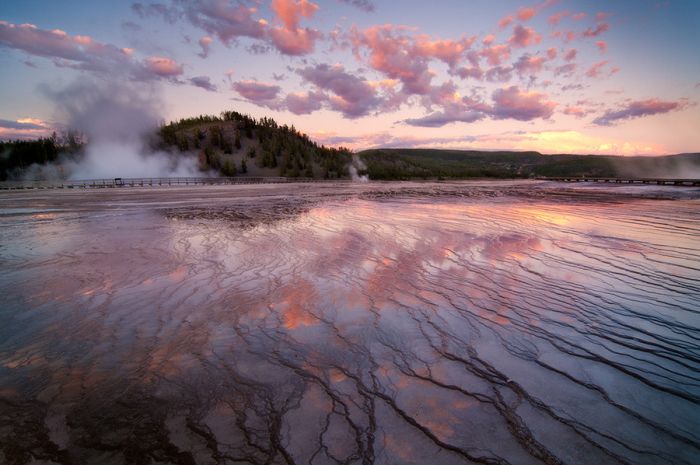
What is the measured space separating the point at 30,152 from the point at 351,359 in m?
151

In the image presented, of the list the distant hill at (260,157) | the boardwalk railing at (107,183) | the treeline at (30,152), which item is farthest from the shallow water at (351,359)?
the treeline at (30,152)

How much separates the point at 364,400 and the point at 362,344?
1.09 metres

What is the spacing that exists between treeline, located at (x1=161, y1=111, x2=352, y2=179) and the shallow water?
114695mm

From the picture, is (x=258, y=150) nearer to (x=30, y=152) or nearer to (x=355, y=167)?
(x=355, y=167)

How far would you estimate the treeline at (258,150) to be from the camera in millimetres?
122562

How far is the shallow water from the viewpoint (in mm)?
2594

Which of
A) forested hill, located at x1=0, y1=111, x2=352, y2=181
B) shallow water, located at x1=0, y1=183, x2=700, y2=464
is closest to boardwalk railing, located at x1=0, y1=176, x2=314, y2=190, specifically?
forested hill, located at x1=0, y1=111, x2=352, y2=181

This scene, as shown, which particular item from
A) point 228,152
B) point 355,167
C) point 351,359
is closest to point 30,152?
point 228,152

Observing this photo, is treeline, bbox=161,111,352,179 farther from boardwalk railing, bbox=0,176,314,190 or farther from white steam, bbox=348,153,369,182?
boardwalk railing, bbox=0,176,314,190

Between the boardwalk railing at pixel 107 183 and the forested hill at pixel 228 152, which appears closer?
the boardwalk railing at pixel 107 183

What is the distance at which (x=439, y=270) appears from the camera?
7.25 m

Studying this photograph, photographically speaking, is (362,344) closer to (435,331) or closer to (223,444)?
(435,331)

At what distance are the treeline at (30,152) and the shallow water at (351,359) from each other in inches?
5346

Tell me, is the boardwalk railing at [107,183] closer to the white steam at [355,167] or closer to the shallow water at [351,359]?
the white steam at [355,167]
